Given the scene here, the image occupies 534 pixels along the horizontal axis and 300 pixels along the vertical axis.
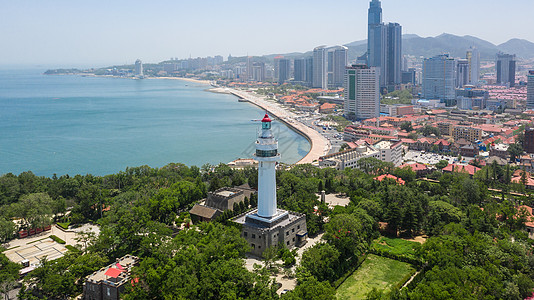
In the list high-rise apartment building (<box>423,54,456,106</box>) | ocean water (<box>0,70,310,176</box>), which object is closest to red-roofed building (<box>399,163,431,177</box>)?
ocean water (<box>0,70,310,176</box>)

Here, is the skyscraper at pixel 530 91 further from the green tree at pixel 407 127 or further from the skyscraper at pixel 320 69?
the skyscraper at pixel 320 69

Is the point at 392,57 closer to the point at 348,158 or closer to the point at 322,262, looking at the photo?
the point at 348,158

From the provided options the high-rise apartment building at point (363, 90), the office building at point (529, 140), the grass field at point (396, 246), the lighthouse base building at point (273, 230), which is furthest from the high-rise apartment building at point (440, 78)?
the lighthouse base building at point (273, 230)

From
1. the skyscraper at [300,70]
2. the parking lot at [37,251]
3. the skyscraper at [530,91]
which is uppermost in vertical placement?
the skyscraper at [300,70]

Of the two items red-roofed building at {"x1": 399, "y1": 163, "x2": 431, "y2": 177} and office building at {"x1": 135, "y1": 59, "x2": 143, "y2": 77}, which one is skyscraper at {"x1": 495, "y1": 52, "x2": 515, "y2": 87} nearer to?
red-roofed building at {"x1": 399, "y1": 163, "x2": 431, "y2": 177}

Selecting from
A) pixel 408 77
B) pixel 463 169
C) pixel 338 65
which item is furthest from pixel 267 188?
pixel 408 77

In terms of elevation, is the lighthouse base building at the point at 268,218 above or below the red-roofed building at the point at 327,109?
below

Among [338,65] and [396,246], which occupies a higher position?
[338,65]
